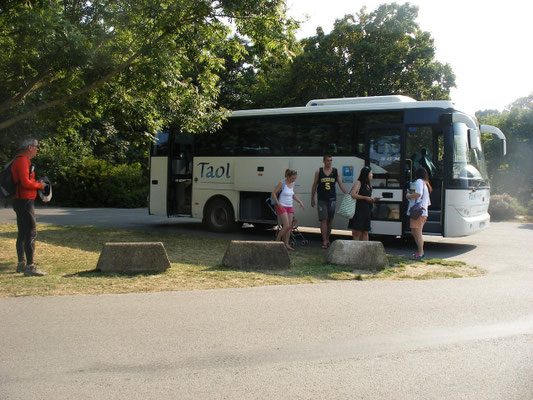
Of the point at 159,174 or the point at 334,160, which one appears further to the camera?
the point at 159,174

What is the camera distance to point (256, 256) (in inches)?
353

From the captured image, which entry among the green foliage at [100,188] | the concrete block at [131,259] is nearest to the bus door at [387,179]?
the concrete block at [131,259]

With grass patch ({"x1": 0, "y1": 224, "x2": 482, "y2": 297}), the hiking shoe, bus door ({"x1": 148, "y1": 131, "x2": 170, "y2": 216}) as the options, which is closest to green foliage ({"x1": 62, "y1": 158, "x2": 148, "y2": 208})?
bus door ({"x1": 148, "y1": 131, "x2": 170, "y2": 216})

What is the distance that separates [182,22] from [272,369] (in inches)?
306

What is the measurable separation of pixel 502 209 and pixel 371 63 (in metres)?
9.59

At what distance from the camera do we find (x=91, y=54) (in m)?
9.96

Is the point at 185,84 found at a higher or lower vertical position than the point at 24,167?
higher

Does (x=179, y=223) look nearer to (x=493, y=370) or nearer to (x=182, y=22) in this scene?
(x=182, y=22)

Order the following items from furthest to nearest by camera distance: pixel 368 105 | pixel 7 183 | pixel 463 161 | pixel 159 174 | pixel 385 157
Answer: pixel 159 174, pixel 368 105, pixel 385 157, pixel 463 161, pixel 7 183

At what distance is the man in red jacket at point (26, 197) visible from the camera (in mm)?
7992

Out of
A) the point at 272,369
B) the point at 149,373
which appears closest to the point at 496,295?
the point at 272,369

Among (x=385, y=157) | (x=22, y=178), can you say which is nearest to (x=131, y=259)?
(x=22, y=178)

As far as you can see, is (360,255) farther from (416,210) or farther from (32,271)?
(32,271)

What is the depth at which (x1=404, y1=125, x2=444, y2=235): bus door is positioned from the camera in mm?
12070
